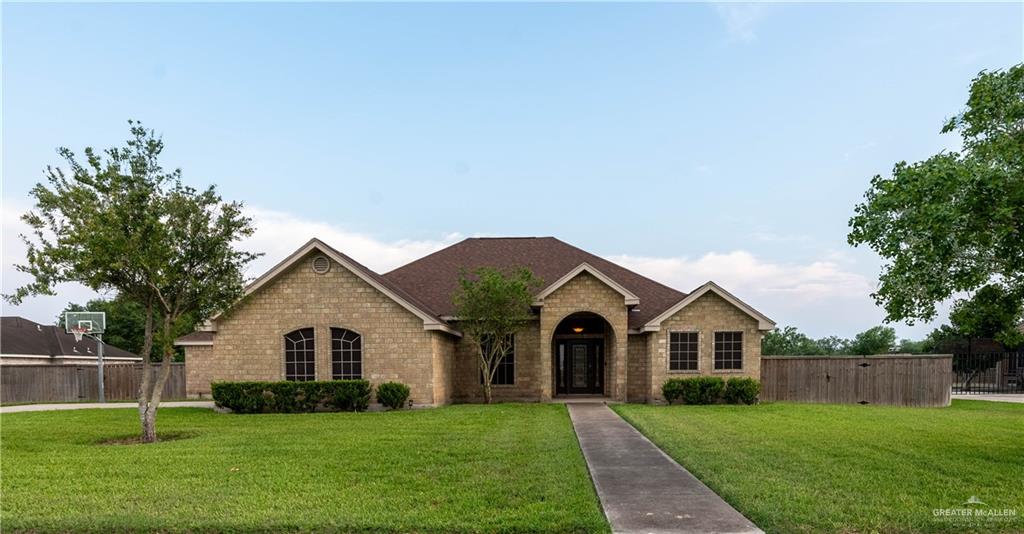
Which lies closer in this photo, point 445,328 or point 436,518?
point 436,518

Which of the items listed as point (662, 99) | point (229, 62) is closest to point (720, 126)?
point (662, 99)

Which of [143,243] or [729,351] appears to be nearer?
[143,243]

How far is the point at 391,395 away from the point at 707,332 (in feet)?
36.3

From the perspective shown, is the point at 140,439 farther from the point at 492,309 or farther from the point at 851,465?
the point at 851,465

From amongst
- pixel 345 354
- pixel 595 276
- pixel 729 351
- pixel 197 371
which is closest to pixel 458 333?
pixel 345 354

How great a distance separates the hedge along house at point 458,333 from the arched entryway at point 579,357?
41 mm

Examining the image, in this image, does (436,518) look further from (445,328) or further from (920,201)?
(445,328)

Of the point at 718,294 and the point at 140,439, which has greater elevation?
the point at 718,294

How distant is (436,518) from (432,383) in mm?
12008

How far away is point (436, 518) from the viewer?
17.5 feet

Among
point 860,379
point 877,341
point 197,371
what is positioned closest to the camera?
point 860,379

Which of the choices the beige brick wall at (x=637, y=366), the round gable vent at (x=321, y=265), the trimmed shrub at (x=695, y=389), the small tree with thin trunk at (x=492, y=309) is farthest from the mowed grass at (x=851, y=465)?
the round gable vent at (x=321, y=265)

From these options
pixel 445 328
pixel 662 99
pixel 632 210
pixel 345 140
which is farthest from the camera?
pixel 632 210

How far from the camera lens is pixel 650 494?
621 cm
